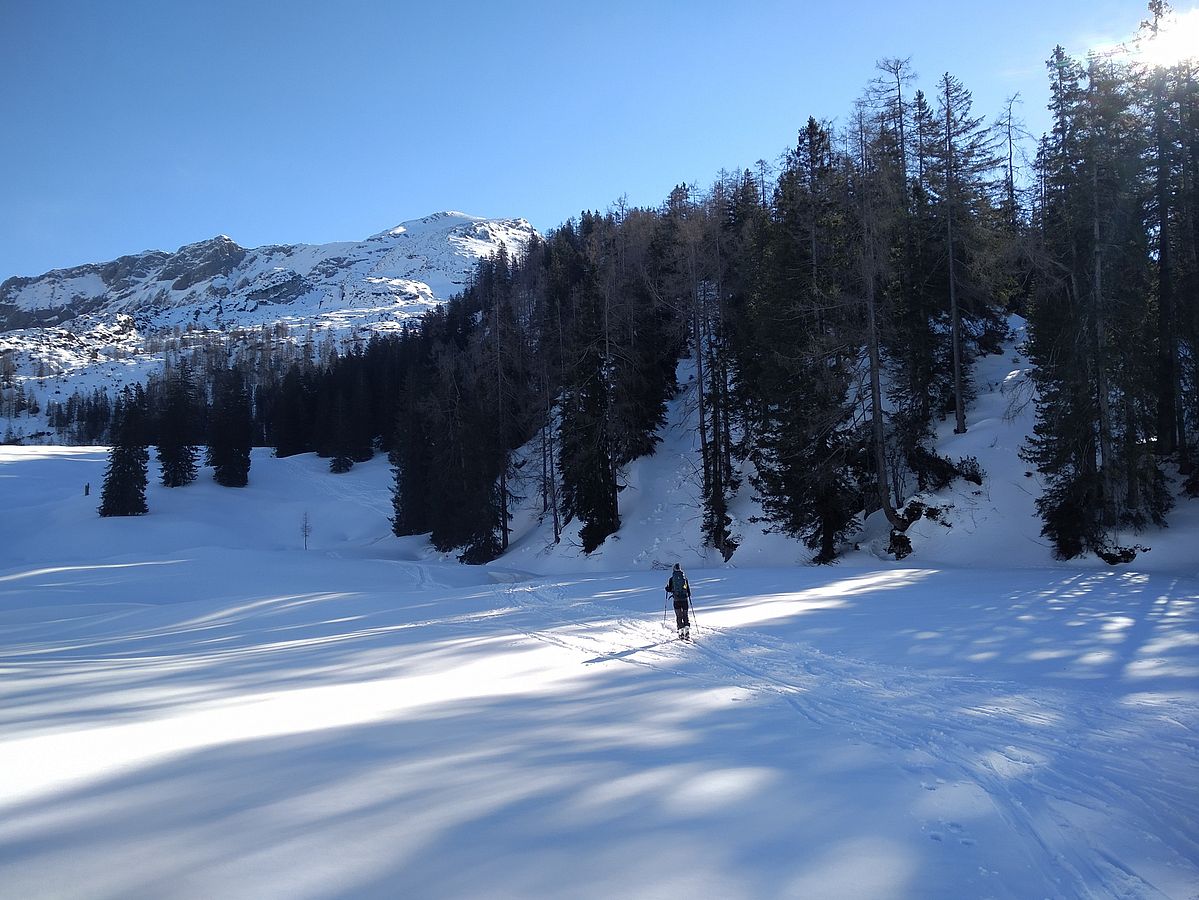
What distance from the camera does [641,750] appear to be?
609 cm

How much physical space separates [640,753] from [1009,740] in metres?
3.72

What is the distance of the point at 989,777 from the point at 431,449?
4624 centimetres

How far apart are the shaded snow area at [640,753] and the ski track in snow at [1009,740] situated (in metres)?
0.04

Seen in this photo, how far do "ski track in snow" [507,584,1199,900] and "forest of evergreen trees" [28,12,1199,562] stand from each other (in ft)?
45.2

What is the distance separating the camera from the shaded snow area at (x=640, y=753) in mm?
4043

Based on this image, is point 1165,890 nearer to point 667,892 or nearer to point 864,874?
point 864,874

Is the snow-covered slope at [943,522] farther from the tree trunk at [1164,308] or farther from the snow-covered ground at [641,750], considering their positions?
the tree trunk at [1164,308]

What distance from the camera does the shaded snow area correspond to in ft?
13.3

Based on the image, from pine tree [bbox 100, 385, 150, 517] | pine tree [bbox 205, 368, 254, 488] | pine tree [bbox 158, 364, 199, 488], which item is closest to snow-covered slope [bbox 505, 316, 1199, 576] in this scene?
pine tree [bbox 100, 385, 150, 517]

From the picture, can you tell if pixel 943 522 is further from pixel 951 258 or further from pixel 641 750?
pixel 641 750

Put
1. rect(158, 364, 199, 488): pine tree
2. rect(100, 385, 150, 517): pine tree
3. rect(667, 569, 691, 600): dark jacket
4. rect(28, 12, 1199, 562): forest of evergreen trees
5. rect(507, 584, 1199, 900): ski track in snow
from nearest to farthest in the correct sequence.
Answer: rect(507, 584, 1199, 900): ski track in snow
rect(667, 569, 691, 600): dark jacket
rect(28, 12, 1199, 562): forest of evergreen trees
rect(100, 385, 150, 517): pine tree
rect(158, 364, 199, 488): pine tree

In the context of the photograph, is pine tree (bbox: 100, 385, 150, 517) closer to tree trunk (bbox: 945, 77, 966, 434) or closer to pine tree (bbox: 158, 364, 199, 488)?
pine tree (bbox: 158, 364, 199, 488)

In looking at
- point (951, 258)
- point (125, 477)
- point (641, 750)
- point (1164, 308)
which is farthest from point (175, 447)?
Result: point (1164, 308)

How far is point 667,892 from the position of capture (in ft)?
12.3
